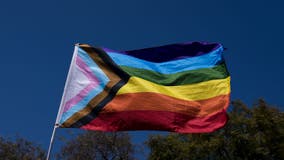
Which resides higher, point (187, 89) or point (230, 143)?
point (187, 89)

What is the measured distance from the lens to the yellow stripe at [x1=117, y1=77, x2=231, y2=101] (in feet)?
41.1

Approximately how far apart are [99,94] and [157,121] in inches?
64.4

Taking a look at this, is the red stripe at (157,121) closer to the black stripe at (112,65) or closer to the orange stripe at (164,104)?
the orange stripe at (164,104)

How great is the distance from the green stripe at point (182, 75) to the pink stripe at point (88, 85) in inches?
46.2

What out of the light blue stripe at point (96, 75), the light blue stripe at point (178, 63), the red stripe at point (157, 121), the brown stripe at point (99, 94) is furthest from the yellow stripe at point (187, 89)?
the red stripe at point (157, 121)

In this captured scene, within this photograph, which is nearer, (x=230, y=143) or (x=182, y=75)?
(x=182, y=75)

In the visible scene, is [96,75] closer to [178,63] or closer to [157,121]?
[157,121]

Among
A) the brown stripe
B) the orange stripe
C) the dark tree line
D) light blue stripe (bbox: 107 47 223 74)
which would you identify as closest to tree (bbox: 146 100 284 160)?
the dark tree line

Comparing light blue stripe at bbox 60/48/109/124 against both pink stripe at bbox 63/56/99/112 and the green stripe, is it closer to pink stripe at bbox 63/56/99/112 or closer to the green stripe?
pink stripe at bbox 63/56/99/112

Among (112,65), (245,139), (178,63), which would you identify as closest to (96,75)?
(112,65)

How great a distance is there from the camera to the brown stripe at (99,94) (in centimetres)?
1078

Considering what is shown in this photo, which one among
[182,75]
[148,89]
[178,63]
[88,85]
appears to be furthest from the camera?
[178,63]

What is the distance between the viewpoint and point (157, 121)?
11.8 meters

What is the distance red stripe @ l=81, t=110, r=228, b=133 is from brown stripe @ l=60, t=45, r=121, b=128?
0.34 metres
